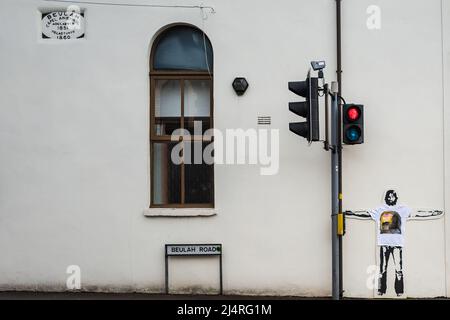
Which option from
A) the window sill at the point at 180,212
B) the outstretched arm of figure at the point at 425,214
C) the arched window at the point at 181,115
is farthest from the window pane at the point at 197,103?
the outstretched arm of figure at the point at 425,214

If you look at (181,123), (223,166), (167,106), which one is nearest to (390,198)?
(223,166)

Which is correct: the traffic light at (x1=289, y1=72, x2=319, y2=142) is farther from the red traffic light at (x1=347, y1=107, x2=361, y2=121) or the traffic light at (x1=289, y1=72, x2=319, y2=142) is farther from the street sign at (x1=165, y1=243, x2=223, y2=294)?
the street sign at (x1=165, y1=243, x2=223, y2=294)

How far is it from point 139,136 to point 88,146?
826 mm

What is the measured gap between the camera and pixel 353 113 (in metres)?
7.71

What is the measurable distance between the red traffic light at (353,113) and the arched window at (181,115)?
7.73 feet

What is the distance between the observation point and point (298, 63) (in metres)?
8.77

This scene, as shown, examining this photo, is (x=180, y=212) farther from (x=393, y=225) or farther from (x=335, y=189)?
(x=393, y=225)

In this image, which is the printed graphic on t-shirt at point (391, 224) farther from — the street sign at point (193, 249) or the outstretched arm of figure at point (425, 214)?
the street sign at point (193, 249)

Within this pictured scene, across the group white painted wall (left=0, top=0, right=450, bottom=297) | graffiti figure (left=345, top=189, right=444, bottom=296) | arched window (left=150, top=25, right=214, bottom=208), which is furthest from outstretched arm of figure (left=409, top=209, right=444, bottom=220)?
arched window (left=150, top=25, right=214, bottom=208)

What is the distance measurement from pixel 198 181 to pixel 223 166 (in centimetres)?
55

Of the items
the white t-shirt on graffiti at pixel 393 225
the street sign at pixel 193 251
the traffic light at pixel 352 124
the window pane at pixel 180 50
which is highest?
the window pane at pixel 180 50

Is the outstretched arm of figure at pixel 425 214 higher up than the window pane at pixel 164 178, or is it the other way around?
the window pane at pixel 164 178

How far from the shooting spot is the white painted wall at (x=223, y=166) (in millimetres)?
8727

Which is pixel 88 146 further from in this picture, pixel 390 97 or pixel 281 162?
pixel 390 97
